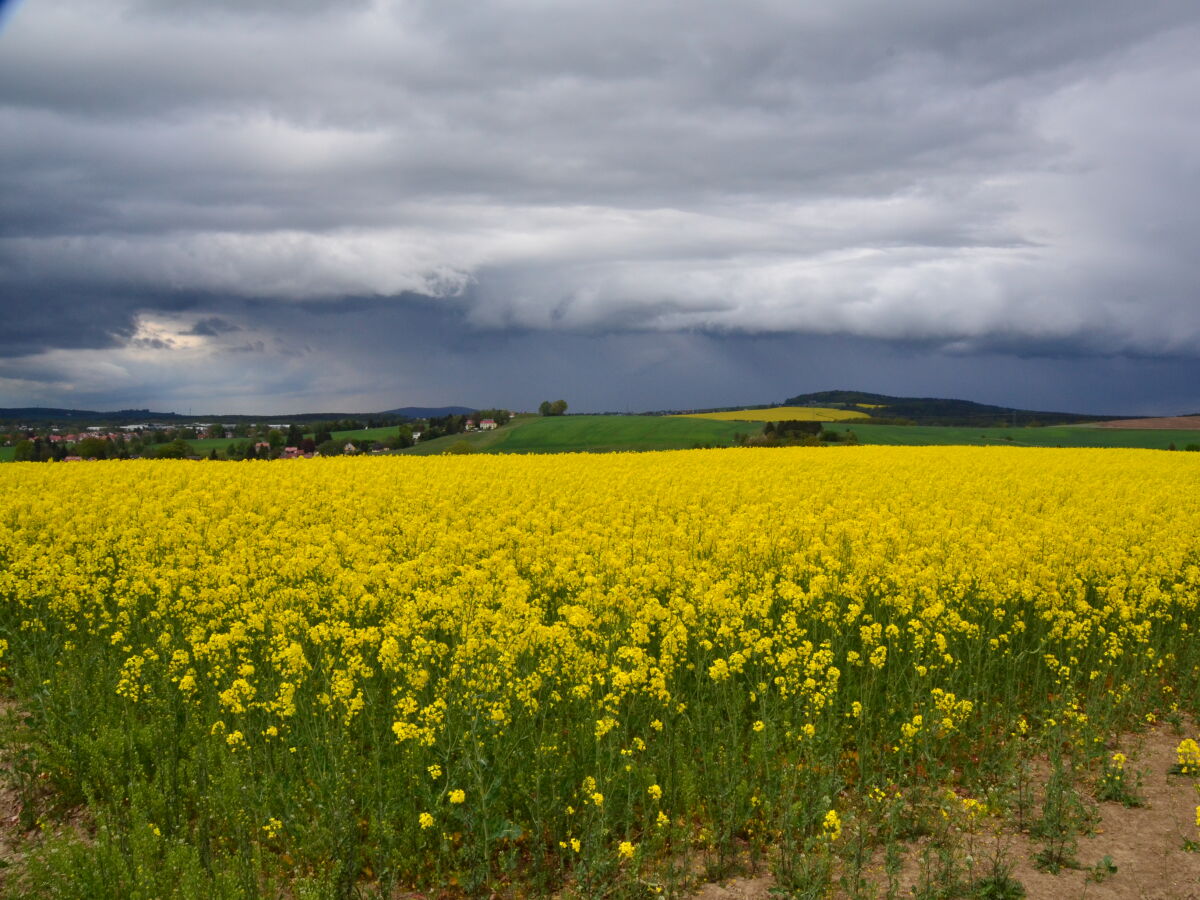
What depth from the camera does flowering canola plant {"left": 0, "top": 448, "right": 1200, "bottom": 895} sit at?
584 cm

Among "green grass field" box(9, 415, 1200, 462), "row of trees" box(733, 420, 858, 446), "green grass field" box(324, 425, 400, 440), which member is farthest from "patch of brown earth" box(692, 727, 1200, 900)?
"green grass field" box(324, 425, 400, 440)

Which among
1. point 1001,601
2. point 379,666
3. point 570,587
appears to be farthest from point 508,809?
point 1001,601

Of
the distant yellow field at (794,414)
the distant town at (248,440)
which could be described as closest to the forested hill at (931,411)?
the distant yellow field at (794,414)

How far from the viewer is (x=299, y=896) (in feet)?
16.6

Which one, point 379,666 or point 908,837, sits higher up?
point 379,666

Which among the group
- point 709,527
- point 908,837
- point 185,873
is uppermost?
point 709,527

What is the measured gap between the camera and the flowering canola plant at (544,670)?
5840 mm

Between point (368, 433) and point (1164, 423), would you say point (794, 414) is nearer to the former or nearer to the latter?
point (1164, 423)

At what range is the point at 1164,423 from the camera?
265 feet

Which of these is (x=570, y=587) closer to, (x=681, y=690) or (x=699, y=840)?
(x=681, y=690)

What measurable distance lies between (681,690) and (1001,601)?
196 inches

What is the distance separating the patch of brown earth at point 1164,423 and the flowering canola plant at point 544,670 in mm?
75496

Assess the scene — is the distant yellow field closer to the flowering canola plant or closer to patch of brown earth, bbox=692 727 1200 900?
the flowering canola plant

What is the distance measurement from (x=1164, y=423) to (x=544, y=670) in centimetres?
9516
